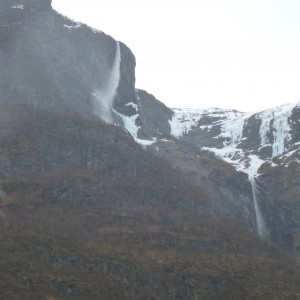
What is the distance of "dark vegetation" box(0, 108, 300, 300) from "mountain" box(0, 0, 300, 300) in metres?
0.25

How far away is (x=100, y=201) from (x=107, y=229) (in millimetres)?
12733

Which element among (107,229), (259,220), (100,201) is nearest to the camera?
(107,229)

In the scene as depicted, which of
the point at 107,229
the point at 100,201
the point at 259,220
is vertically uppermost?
the point at 100,201

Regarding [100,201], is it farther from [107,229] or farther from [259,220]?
[259,220]

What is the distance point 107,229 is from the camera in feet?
404

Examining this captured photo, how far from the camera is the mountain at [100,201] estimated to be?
360 ft

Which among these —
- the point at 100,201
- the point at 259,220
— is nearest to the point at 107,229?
the point at 100,201

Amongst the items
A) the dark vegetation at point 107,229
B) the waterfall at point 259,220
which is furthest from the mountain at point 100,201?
the waterfall at point 259,220

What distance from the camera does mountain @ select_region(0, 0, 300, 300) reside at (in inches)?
4321

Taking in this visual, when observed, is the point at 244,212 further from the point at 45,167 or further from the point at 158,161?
the point at 45,167

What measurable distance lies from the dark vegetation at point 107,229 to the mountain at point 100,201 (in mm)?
246

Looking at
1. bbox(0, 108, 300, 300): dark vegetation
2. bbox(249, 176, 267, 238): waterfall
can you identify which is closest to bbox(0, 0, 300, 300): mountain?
bbox(0, 108, 300, 300): dark vegetation

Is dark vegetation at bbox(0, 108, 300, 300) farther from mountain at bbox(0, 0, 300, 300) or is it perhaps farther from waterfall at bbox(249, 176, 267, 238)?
waterfall at bbox(249, 176, 267, 238)

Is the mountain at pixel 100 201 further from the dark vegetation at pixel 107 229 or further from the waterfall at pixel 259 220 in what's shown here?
the waterfall at pixel 259 220
